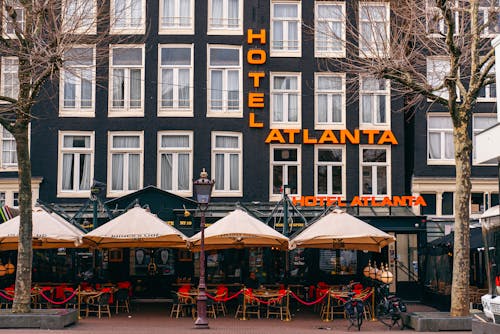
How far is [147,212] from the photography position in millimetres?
26234

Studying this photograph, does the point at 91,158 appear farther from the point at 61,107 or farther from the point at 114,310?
the point at 114,310

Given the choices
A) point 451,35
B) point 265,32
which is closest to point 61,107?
point 265,32

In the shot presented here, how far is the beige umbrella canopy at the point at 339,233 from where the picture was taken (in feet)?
80.8

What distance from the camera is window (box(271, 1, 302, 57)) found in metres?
34.9

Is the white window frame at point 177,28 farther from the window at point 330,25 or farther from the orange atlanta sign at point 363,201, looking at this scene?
the orange atlanta sign at point 363,201

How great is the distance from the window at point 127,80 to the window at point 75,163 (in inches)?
72.2

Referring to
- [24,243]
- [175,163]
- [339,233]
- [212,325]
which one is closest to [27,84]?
[24,243]

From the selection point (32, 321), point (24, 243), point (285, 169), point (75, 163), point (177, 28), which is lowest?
point (32, 321)

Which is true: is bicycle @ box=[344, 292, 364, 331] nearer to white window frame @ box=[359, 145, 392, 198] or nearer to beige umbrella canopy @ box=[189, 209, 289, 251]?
beige umbrella canopy @ box=[189, 209, 289, 251]

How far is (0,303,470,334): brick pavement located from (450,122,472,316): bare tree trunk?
2.39 m

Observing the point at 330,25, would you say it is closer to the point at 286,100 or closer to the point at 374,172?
the point at 286,100

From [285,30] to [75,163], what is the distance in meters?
10.7

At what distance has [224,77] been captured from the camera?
3459 centimetres

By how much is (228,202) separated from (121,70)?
729 cm
